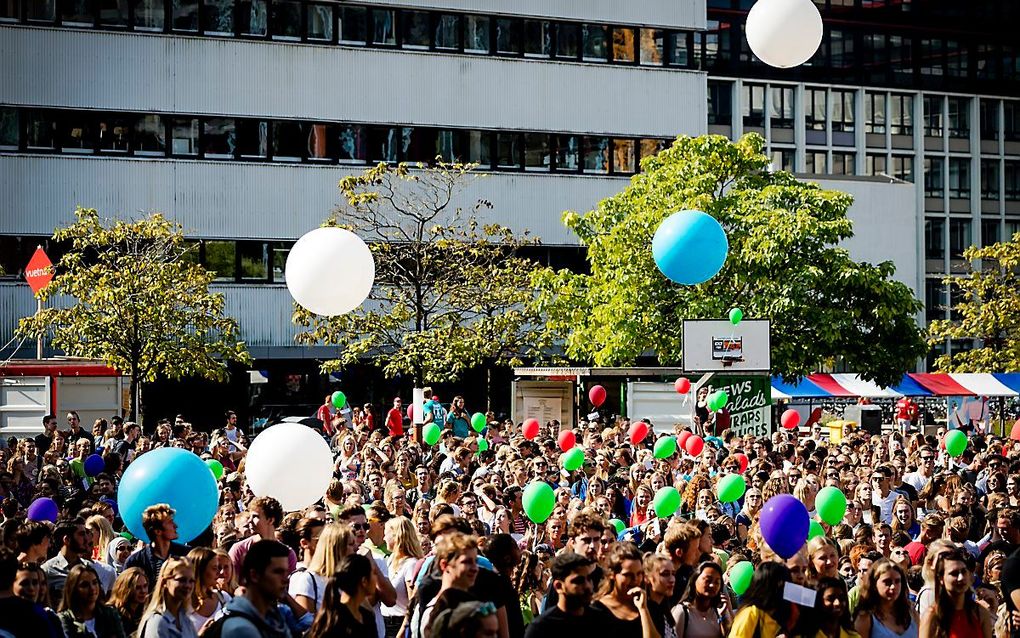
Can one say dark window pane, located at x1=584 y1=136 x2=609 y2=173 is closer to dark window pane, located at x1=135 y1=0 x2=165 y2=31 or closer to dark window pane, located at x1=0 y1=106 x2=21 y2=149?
dark window pane, located at x1=135 y1=0 x2=165 y2=31

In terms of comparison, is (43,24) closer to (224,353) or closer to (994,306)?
(224,353)

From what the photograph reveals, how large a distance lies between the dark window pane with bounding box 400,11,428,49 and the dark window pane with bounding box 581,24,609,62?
5026 millimetres

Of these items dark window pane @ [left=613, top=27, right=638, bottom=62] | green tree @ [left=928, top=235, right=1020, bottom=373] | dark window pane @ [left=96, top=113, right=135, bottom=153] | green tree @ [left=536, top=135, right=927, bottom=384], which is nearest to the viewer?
green tree @ [left=536, top=135, right=927, bottom=384]

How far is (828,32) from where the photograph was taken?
7494cm

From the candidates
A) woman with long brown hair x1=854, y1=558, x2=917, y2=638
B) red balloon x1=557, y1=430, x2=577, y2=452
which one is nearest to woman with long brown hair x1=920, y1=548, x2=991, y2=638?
woman with long brown hair x1=854, y1=558, x2=917, y2=638

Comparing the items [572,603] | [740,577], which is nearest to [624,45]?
[740,577]

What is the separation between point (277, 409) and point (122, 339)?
1235 centimetres

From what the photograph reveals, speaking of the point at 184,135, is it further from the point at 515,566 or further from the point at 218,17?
the point at 515,566

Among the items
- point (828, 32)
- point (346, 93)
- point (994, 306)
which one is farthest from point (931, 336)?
point (346, 93)

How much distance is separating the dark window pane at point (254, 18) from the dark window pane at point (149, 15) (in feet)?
7.70

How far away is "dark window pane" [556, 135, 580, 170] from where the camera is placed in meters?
45.8

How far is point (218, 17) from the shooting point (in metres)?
42.6

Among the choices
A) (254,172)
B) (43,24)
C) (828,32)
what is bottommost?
(254,172)

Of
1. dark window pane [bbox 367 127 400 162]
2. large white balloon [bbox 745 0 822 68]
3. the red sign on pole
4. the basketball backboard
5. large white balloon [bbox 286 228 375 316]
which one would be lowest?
the basketball backboard
